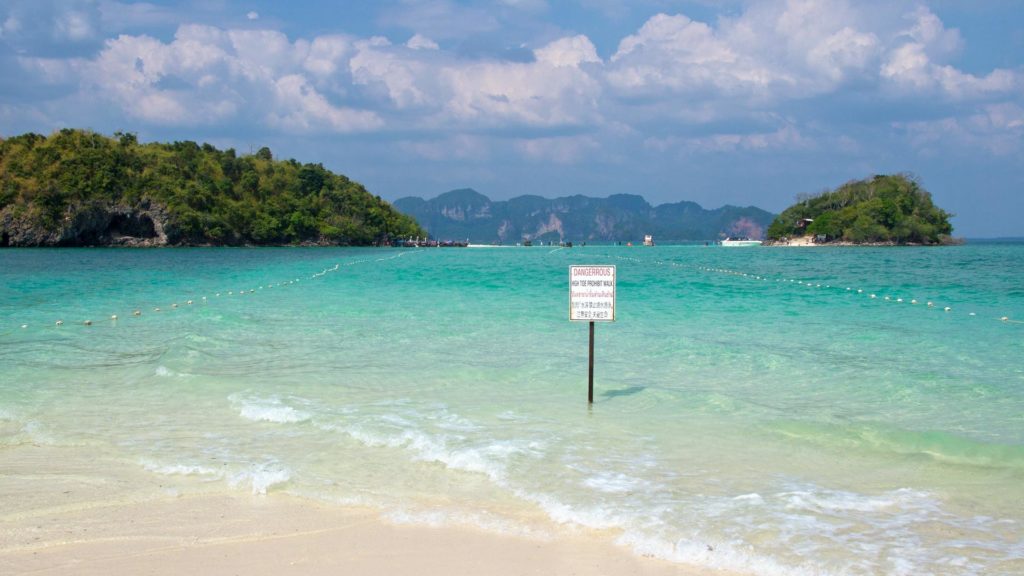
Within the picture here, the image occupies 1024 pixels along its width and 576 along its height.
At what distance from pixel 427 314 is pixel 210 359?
7.57m

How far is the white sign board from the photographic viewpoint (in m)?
8.41

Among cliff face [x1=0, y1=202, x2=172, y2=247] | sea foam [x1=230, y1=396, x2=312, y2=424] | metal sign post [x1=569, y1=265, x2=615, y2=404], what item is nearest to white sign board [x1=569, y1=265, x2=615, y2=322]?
metal sign post [x1=569, y1=265, x2=615, y2=404]

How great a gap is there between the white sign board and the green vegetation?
130950 mm

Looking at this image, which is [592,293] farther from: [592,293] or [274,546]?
[274,546]

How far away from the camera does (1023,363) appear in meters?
11.7

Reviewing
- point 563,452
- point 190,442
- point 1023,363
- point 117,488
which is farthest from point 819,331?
point 117,488

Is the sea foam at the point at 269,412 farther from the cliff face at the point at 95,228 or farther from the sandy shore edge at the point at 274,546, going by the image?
the cliff face at the point at 95,228

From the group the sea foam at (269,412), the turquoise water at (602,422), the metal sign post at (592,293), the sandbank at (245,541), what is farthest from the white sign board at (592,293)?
the sandbank at (245,541)

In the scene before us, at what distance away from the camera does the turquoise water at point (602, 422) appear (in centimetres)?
506

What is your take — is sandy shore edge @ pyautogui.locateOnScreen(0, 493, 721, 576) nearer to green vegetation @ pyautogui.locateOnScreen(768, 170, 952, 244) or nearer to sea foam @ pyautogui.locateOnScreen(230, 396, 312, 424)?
sea foam @ pyautogui.locateOnScreen(230, 396, 312, 424)

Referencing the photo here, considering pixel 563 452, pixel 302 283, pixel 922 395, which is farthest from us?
pixel 302 283

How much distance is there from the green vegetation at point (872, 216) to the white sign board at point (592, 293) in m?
131

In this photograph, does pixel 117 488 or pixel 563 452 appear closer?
pixel 117 488

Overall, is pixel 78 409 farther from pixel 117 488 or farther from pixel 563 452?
pixel 563 452
